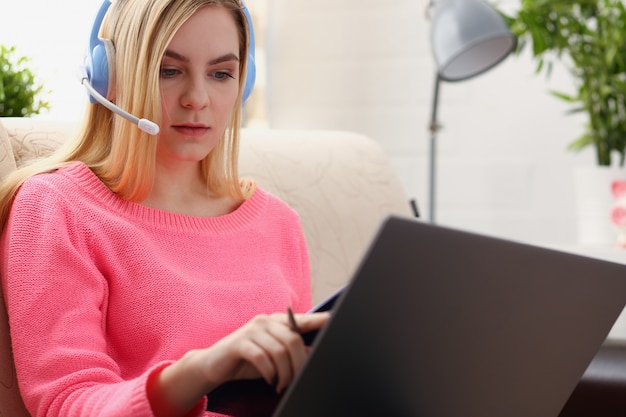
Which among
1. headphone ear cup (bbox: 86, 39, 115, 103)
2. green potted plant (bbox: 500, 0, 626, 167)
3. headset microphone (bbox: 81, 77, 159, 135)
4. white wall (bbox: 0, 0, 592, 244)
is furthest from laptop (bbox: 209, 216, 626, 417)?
white wall (bbox: 0, 0, 592, 244)

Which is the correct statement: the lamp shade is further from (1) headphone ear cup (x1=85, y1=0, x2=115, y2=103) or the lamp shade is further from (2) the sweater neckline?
(1) headphone ear cup (x1=85, y1=0, x2=115, y2=103)

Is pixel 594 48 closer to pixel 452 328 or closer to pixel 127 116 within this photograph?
pixel 127 116

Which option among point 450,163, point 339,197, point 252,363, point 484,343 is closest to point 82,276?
point 252,363

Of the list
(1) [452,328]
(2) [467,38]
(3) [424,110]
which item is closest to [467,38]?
(2) [467,38]

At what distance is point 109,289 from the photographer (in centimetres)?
91

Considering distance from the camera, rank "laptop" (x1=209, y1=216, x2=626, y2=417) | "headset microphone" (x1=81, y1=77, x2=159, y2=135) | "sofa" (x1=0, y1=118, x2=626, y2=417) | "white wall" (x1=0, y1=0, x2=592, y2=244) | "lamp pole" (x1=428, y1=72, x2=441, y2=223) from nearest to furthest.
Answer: "laptop" (x1=209, y1=216, x2=626, y2=417) → "headset microphone" (x1=81, y1=77, x2=159, y2=135) → "sofa" (x1=0, y1=118, x2=626, y2=417) → "lamp pole" (x1=428, y1=72, x2=441, y2=223) → "white wall" (x1=0, y1=0, x2=592, y2=244)

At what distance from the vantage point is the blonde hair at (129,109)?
0.93 m

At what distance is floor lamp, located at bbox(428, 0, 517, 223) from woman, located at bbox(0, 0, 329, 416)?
765 millimetres

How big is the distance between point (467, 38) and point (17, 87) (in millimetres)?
920

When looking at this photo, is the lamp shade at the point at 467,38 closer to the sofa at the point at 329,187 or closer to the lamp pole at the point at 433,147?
the lamp pole at the point at 433,147

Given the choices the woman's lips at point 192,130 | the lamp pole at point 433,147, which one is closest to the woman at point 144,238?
the woman's lips at point 192,130

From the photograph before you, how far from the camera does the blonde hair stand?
36.8 inches

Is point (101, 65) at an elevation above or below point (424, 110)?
above

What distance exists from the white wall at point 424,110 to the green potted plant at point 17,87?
45.9 inches
